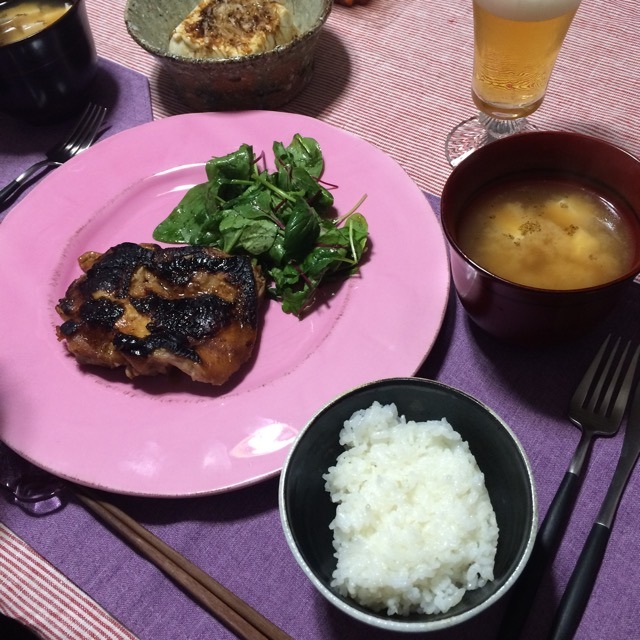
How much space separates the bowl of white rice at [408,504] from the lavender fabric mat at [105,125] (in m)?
1.51

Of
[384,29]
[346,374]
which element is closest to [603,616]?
[346,374]

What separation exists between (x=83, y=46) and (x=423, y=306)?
1536 millimetres

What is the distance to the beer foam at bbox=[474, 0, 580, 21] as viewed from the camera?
1.50 m

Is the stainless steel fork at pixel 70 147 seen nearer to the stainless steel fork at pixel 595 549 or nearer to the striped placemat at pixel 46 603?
the striped placemat at pixel 46 603

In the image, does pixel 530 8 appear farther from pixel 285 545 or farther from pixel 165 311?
pixel 285 545

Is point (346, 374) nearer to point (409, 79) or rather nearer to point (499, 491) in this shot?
point (499, 491)

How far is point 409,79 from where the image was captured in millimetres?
2277

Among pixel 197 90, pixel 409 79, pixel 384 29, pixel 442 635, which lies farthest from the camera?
pixel 384 29

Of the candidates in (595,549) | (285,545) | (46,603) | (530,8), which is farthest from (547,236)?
(46,603)

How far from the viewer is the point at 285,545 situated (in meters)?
1.29

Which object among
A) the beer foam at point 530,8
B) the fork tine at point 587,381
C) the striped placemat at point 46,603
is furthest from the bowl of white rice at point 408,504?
the beer foam at point 530,8

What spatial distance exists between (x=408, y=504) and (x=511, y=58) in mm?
1263

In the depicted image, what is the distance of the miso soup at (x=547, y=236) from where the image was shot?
1.36 m

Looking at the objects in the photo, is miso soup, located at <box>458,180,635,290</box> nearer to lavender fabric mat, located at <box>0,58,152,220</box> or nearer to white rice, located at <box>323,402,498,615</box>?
white rice, located at <box>323,402,498,615</box>
